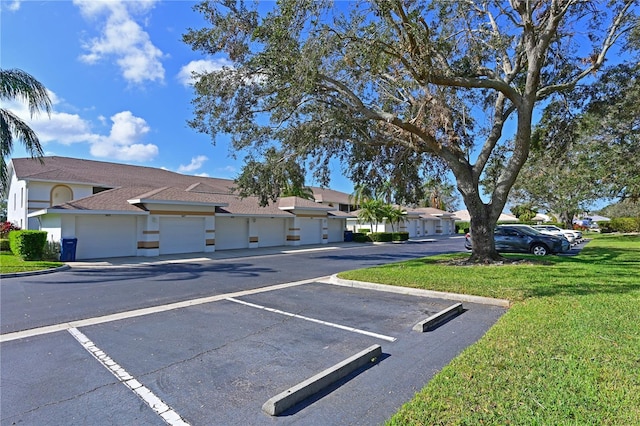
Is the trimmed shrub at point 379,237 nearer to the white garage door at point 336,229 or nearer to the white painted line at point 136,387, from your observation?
the white garage door at point 336,229

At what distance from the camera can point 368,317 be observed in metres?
6.69

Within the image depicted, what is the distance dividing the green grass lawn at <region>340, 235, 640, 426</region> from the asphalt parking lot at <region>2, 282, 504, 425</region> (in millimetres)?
380

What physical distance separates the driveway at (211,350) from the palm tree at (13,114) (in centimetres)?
740

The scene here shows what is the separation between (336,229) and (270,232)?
757 centimetres

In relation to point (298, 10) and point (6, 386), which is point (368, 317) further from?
point (298, 10)

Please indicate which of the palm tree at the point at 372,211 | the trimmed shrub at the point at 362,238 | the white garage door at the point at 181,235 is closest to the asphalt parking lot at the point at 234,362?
the white garage door at the point at 181,235

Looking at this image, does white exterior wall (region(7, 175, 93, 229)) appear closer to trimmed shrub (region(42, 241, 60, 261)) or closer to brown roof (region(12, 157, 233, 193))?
brown roof (region(12, 157, 233, 193))

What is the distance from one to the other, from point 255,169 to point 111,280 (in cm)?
689

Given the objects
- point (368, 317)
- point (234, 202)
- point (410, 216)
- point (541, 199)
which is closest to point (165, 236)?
point (234, 202)

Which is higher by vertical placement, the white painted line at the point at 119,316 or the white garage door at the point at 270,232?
the white garage door at the point at 270,232

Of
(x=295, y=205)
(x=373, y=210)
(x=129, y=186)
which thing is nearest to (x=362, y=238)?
(x=373, y=210)

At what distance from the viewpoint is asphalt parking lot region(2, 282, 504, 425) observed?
11.2ft

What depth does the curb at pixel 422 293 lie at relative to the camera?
7.56 metres

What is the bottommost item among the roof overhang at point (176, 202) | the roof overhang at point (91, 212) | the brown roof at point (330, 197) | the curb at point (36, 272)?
the curb at point (36, 272)
